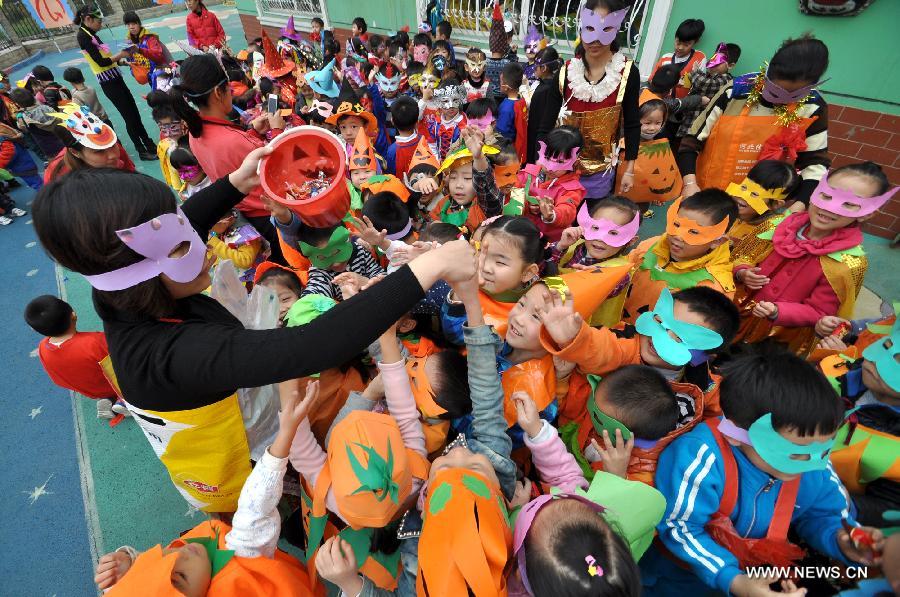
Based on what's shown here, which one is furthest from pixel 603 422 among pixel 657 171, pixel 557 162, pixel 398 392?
pixel 657 171

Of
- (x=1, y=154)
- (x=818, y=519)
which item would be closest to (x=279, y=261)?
(x=818, y=519)

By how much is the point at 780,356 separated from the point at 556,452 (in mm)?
799

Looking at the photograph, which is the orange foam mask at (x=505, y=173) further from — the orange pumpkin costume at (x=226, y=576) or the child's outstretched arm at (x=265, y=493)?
the orange pumpkin costume at (x=226, y=576)

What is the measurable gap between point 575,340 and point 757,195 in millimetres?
2086

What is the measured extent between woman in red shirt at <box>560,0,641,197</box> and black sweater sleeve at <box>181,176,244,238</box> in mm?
2444

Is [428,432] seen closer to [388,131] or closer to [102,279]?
[102,279]

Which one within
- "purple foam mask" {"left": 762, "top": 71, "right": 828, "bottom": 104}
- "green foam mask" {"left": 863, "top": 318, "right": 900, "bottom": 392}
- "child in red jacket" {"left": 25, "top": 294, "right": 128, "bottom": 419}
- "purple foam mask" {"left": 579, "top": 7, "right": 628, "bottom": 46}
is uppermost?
"purple foam mask" {"left": 579, "top": 7, "right": 628, "bottom": 46}

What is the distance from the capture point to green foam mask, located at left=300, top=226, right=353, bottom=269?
7.59 ft

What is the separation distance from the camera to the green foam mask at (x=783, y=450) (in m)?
1.17

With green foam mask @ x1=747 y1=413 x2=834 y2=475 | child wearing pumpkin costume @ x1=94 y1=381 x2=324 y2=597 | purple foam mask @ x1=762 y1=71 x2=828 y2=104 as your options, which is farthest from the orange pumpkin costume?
purple foam mask @ x1=762 y1=71 x2=828 y2=104

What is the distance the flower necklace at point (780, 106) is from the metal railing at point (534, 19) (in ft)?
10.4

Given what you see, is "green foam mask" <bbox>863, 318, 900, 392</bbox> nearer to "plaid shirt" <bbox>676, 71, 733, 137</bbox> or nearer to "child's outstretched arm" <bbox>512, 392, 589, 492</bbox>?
"child's outstretched arm" <bbox>512, 392, 589, 492</bbox>

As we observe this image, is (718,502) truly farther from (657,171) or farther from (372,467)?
(657,171)

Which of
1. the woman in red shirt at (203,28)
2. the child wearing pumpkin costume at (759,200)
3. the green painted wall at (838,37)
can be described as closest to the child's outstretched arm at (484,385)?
the child wearing pumpkin costume at (759,200)
